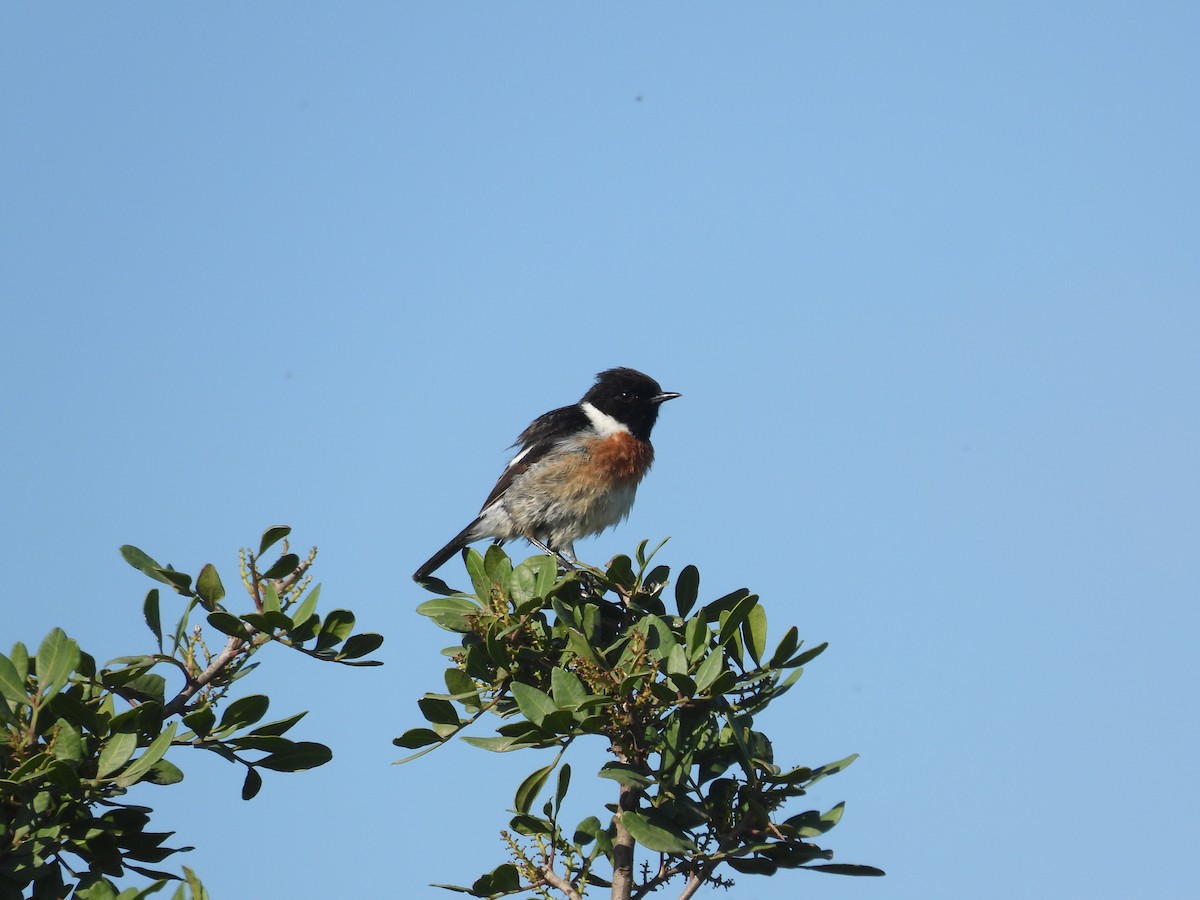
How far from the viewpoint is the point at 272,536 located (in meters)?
3.54

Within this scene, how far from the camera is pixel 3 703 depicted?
2.94m

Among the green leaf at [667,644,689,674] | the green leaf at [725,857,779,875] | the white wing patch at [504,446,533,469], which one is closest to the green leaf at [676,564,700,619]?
the green leaf at [667,644,689,674]

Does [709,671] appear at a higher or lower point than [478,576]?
lower

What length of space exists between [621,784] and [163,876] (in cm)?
107

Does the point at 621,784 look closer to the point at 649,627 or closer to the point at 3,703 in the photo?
the point at 649,627

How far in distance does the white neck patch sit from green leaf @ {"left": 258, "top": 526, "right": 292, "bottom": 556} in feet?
15.2

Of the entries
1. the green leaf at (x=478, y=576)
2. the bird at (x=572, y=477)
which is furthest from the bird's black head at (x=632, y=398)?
the green leaf at (x=478, y=576)

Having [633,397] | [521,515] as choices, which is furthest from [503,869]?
[633,397]

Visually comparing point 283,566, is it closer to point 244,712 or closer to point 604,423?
point 244,712

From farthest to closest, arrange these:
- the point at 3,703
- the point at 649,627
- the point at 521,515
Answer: the point at 521,515
the point at 649,627
the point at 3,703

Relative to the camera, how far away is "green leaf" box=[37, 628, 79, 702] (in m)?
2.93

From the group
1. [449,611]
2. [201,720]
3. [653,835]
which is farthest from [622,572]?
[201,720]

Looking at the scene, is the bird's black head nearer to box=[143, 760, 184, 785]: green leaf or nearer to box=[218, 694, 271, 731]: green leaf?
box=[218, 694, 271, 731]: green leaf

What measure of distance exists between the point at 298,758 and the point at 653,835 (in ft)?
2.95
